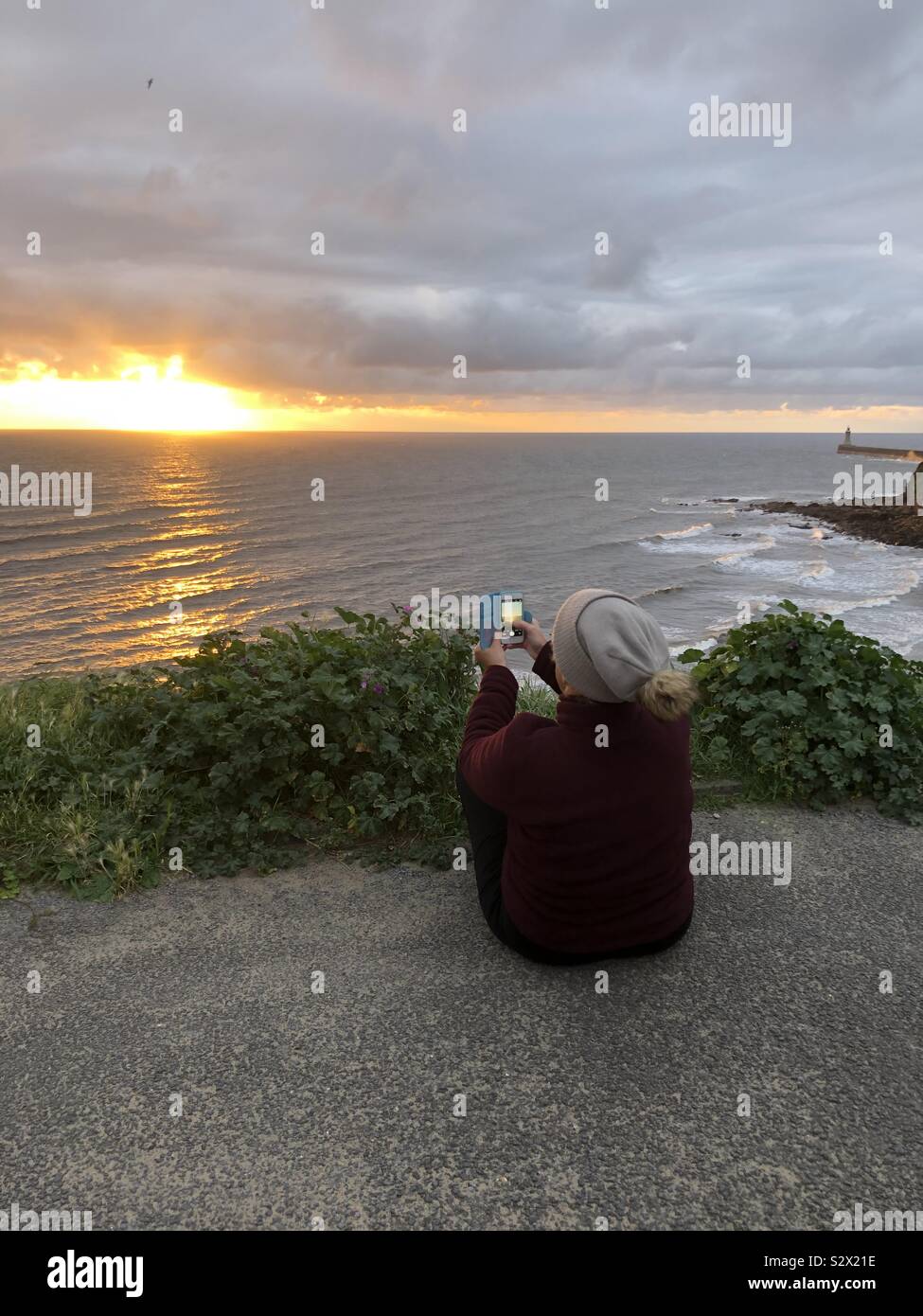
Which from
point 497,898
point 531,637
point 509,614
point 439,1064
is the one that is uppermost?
point 509,614

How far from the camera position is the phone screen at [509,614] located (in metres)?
4.03

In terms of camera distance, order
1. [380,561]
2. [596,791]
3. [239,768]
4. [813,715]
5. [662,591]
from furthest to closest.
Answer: [380,561] < [662,591] < [813,715] < [239,768] < [596,791]

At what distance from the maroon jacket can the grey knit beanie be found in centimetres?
12

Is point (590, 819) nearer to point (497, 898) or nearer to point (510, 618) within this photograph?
point (497, 898)

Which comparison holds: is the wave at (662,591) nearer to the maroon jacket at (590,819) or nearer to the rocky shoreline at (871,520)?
the rocky shoreline at (871,520)

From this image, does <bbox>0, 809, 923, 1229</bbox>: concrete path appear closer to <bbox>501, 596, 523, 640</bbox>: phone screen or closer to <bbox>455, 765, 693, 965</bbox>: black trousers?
<bbox>455, 765, 693, 965</bbox>: black trousers

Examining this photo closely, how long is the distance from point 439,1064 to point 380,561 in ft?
121

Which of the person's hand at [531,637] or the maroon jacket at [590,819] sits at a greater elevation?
the person's hand at [531,637]

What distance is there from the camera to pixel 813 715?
18.4ft

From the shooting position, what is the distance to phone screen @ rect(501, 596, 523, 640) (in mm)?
4031

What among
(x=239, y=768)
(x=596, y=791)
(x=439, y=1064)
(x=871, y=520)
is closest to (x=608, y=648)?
(x=596, y=791)

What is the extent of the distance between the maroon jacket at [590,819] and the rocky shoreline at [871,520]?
41089 millimetres

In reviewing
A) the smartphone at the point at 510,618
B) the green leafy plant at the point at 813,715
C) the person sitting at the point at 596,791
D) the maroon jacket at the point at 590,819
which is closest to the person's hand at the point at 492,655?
the smartphone at the point at 510,618
